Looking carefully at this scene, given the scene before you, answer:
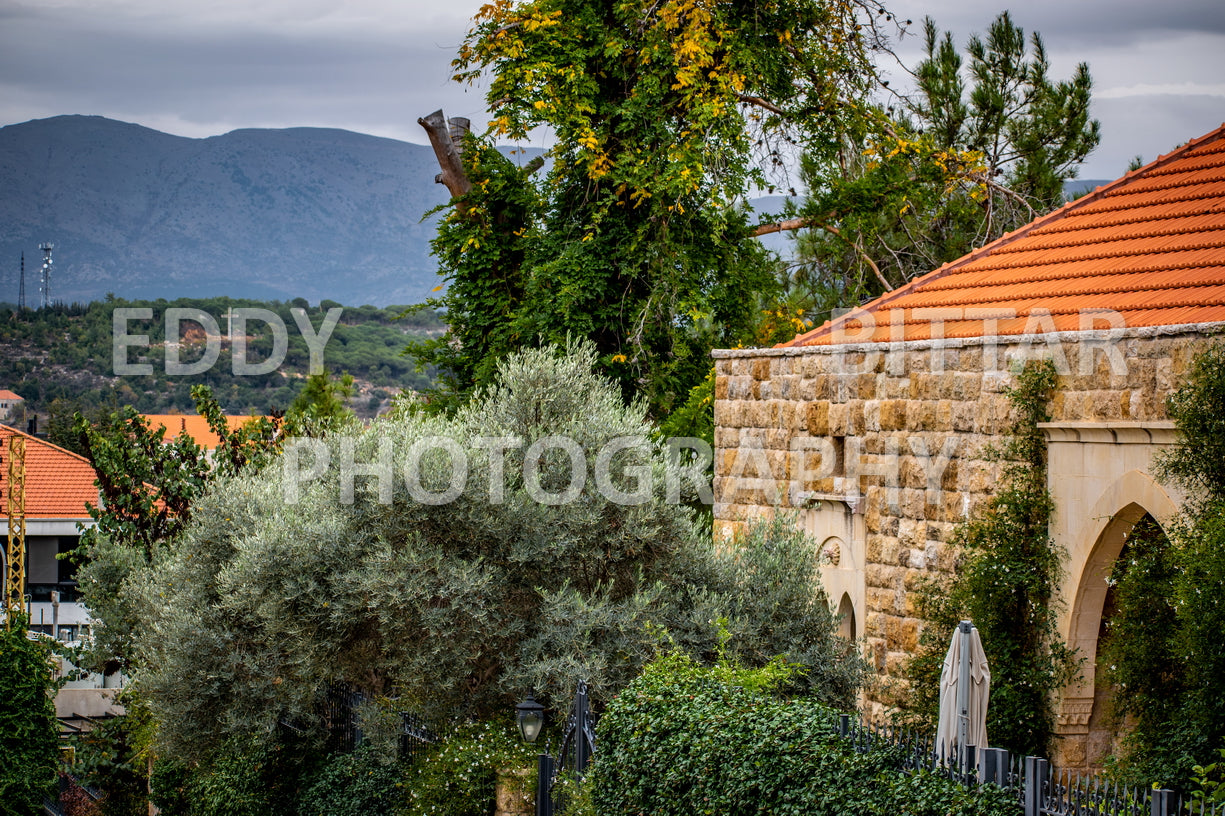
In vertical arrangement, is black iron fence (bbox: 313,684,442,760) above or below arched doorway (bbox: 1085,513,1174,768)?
below

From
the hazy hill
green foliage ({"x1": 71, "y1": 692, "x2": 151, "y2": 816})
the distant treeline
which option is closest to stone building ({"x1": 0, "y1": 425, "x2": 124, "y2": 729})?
the distant treeline

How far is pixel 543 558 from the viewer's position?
9.74 m

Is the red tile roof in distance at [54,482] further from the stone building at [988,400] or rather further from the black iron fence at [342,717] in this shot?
the stone building at [988,400]

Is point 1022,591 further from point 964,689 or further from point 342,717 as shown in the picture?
point 342,717

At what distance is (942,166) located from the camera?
18188 millimetres

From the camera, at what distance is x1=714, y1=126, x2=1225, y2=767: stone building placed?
27.2ft

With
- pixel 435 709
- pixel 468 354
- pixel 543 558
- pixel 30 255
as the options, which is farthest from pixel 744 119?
pixel 30 255

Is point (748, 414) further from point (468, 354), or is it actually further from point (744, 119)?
point (468, 354)

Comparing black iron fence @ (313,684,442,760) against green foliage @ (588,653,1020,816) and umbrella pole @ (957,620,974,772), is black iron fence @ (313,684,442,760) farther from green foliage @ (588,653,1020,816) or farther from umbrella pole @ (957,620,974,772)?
umbrella pole @ (957,620,974,772)

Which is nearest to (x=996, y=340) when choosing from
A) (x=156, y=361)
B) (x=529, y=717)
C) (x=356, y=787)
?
(x=529, y=717)

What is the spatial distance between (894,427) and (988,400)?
1.16 m

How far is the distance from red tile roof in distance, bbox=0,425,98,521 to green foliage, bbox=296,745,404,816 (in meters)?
19.9

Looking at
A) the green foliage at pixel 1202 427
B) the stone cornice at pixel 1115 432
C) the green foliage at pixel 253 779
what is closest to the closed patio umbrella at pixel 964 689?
the green foliage at pixel 1202 427

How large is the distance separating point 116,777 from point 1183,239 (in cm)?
1479
